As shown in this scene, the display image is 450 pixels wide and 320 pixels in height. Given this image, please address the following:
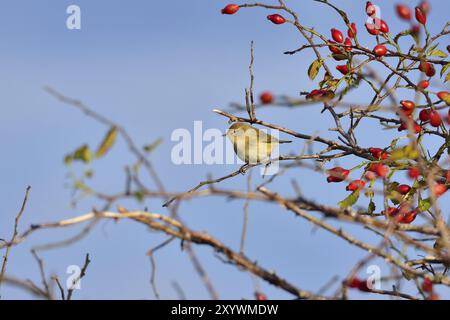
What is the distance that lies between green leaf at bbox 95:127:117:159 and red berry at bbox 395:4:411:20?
3.48 metres

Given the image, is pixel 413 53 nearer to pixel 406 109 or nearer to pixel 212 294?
pixel 406 109

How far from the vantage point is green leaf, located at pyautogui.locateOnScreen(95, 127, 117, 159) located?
2578 millimetres

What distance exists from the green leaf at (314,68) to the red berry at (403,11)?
A: 71 cm

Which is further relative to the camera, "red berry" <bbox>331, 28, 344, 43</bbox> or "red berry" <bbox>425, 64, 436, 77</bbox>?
"red berry" <bbox>331, 28, 344, 43</bbox>

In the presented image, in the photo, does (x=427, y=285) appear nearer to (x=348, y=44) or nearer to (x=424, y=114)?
(x=424, y=114)

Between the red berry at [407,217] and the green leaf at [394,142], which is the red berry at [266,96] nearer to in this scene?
the red berry at [407,217]

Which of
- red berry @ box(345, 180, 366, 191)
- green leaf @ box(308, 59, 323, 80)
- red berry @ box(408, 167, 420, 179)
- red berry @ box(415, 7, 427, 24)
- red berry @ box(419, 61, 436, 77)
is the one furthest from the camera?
green leaf @ box(308, 59, 323, 80)

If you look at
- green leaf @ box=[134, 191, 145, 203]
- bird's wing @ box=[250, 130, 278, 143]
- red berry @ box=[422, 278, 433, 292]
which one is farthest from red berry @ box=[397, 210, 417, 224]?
bird's wing @ box=[250, 130, 278, 143]

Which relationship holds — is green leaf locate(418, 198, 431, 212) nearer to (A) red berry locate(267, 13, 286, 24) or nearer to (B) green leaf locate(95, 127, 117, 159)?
(A) red berry locate(267, 13, 286, 24)

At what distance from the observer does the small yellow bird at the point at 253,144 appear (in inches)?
315

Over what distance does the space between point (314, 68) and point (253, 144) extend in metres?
2.66

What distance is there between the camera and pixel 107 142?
259 centimetres

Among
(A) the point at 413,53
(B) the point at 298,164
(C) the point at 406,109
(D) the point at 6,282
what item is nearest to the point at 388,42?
(A) the point at 413,53
